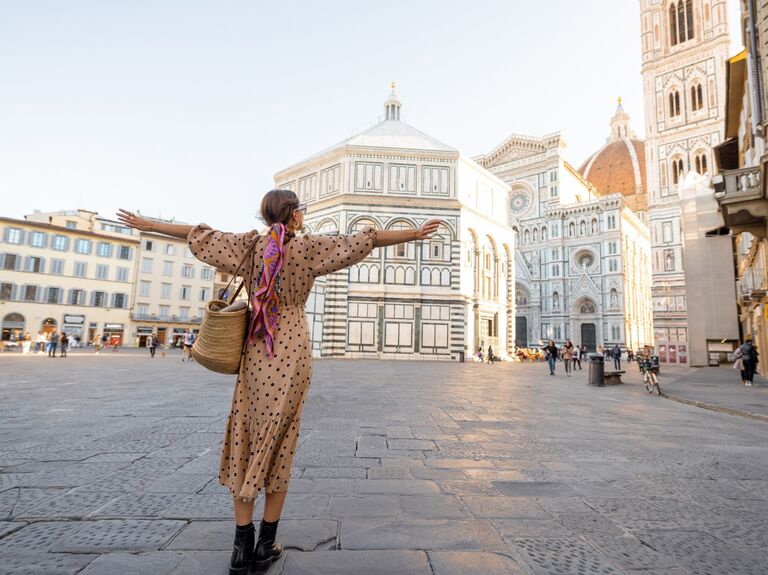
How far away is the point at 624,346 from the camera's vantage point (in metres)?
44.6

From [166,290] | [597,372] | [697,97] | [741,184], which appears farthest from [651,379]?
[166,290]

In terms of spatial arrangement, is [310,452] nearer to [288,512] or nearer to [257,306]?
[288,512]

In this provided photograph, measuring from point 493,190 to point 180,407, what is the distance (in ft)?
99.5

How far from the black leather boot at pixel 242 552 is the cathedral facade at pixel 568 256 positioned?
4914cm

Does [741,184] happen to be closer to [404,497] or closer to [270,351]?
[404,497]

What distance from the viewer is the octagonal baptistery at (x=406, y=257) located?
27125 millimetres

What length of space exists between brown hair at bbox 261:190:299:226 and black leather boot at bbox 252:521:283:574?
4.44 feet

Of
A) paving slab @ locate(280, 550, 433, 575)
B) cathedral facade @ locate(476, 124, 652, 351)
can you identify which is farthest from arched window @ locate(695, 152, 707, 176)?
paving slab @ locate(280, 550, 433, 575)

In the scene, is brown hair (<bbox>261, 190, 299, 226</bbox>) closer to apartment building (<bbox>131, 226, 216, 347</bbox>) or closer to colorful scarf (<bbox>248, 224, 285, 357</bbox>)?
colorful scarf (<bbox>248, 224, 285, 357</bbox>)

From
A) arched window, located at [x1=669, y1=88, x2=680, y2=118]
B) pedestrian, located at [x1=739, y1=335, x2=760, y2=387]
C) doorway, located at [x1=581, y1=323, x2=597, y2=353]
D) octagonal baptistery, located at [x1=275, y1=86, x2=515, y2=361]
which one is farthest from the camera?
doorway, located at [x1=581, y1=323, x2=597, y2=353]

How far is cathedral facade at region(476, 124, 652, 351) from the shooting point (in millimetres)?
46656

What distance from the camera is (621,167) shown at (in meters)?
70.4

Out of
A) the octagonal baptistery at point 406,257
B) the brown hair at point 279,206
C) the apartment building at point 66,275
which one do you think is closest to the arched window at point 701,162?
the octagonal baptistery at point 406,257

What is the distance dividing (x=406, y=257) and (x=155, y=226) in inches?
1024
